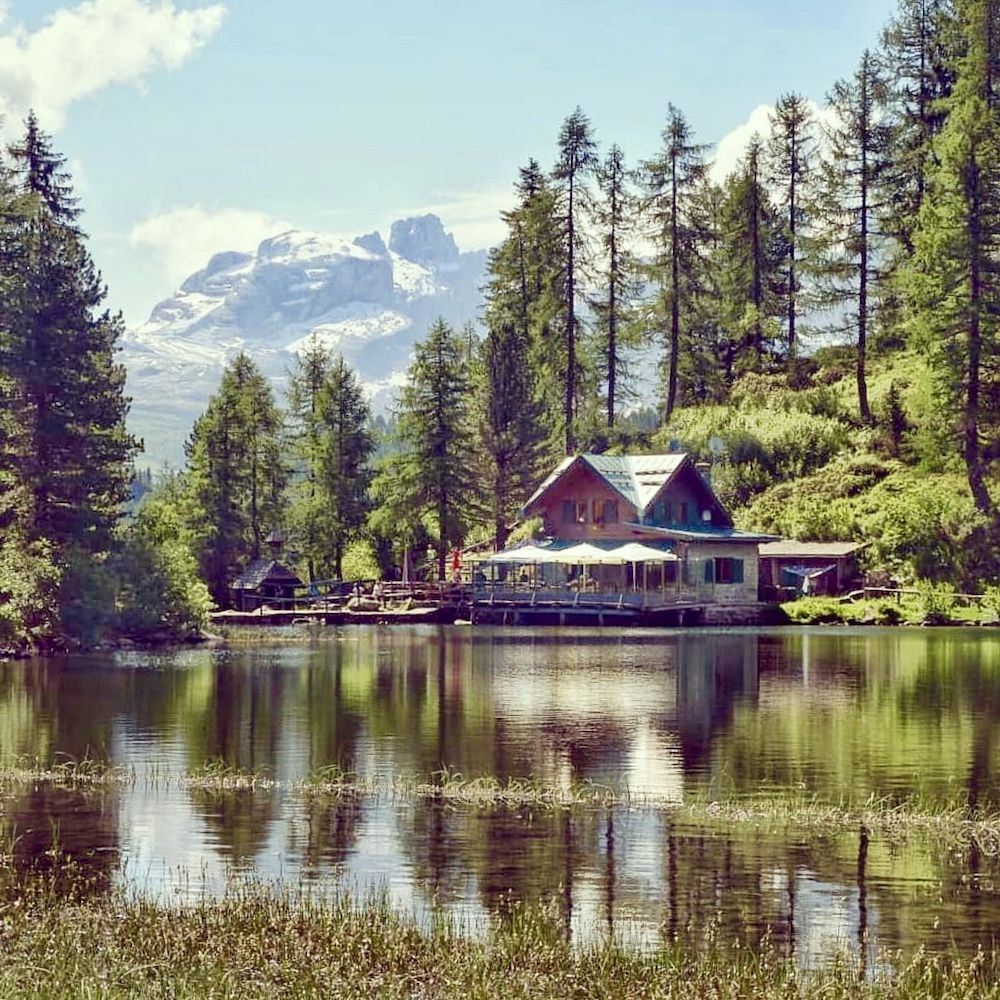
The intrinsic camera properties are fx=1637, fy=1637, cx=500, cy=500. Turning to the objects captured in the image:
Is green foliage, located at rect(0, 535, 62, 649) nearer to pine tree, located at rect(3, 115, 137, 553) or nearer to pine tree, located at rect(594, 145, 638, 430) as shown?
pine tree, located at rect(3, 115, 137, 553)

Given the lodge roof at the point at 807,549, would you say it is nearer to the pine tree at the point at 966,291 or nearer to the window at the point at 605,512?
the pine tree at the point at 966,291

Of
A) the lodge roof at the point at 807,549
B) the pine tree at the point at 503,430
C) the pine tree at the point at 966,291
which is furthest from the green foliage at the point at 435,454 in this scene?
the pine tree at the point at 966,291

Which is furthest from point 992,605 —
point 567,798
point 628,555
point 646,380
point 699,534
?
point 567,798

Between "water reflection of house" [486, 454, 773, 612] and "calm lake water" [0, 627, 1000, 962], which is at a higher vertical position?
"water reflection of house" [486, 454, 773, 612]

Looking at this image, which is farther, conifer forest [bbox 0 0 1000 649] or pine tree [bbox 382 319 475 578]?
pine tree [bbox 382 319 475 578]

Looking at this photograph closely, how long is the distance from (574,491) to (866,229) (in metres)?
21.8

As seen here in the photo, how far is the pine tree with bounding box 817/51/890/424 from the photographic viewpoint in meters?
86.2

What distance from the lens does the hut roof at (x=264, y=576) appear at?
81500mm

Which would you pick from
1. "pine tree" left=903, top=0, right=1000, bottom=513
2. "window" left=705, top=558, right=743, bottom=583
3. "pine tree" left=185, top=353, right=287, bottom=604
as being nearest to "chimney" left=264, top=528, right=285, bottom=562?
"pine tree" left=185, top=353, right=287, bottom=604

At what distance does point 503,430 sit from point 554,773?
64.9m

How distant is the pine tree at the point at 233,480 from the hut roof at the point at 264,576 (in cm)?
266

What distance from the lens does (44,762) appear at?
27.0 metres

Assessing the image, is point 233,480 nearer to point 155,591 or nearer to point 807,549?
point 155,591

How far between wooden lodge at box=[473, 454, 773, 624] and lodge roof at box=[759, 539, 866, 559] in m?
1.21
